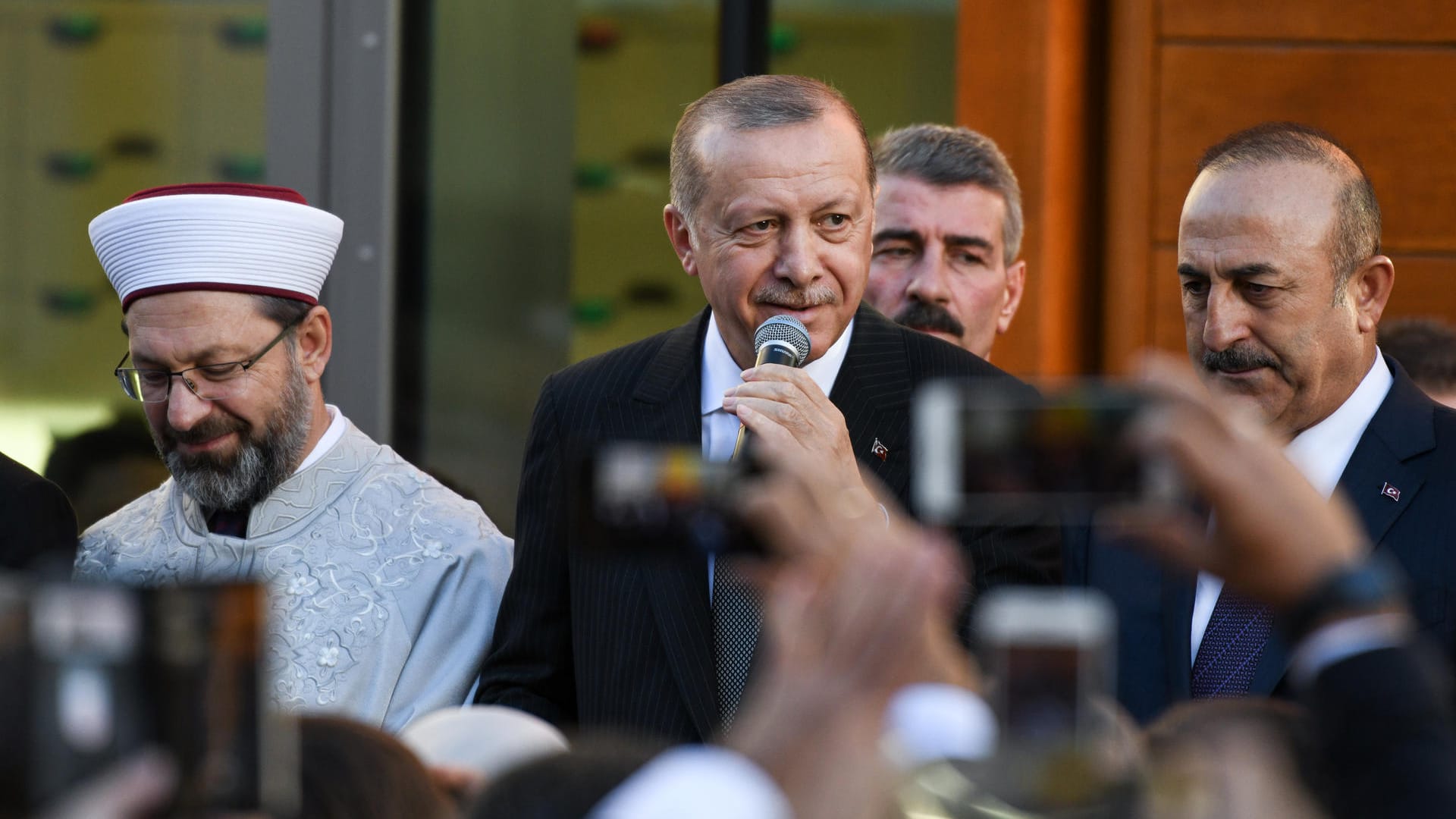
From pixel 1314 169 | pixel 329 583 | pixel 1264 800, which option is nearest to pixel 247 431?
pixel 329 583

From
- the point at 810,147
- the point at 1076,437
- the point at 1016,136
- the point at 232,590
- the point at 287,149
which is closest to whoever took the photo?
the point at 232,590

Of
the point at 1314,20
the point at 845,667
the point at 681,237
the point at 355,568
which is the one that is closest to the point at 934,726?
the point at 845,667

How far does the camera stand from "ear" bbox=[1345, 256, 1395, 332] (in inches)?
117

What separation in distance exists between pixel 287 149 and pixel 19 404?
1303 millimetres

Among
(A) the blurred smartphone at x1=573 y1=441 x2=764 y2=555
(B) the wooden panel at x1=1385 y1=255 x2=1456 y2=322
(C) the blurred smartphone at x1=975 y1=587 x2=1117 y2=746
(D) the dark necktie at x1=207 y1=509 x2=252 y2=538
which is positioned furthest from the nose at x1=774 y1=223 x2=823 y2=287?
(B) the wooden panel at x1=1385 y1=255 x2=1456 y2=322

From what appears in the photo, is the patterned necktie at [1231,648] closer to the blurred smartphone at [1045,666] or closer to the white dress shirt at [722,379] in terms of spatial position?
the white dress shirt at [722,379]

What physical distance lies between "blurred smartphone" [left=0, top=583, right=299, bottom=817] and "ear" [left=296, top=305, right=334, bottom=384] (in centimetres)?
232

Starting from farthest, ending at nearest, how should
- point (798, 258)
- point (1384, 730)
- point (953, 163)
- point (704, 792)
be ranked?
point (953, 163), point (798, 258), point (1384, 730), point (704, 792)

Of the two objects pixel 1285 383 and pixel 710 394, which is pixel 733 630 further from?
pixel 1285 383

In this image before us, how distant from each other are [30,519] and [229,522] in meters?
0.40

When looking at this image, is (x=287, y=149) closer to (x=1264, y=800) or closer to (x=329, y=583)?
(x=329, y=583)

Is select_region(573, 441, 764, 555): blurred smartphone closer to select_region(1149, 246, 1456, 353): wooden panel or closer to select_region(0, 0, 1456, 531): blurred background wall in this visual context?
select_region(1149, 246, 1456, 353): wooden panel

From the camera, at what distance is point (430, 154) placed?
231 inches

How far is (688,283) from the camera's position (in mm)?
5832
